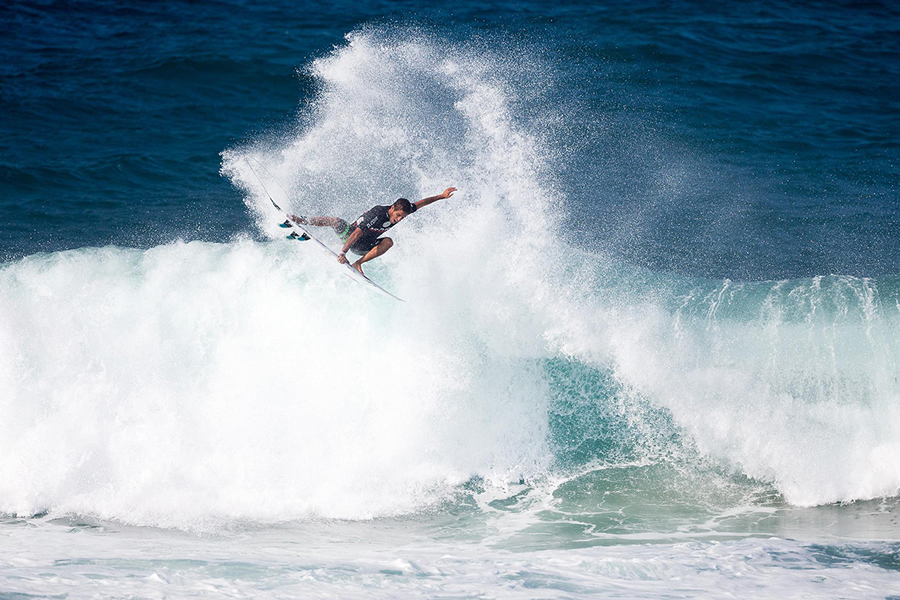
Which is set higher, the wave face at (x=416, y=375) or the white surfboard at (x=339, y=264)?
the white surfboard at (x=339, y=264)

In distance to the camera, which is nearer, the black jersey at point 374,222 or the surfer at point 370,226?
the surfer at point 370,226

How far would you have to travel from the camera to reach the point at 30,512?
Result: 9766 mm

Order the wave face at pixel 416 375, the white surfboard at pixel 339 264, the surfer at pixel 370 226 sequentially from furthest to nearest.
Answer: the white surfboard at pixel 339 264, the wave face at pixel 416 375, the surfer at pixel 370 226

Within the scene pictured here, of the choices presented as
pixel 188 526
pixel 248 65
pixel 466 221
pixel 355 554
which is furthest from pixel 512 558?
pixel 248 65

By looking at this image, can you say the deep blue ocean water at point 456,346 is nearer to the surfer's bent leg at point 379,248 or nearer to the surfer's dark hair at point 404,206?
the surfer's bent leg at point 379,248

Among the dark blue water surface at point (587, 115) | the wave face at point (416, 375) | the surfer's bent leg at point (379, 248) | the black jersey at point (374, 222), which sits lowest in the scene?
the wave face at point (416, 375)

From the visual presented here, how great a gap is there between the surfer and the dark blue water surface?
4119 millimetres

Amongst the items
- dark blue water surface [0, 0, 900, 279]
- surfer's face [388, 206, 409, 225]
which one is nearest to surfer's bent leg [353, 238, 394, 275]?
surfer's face [388, 206, 409, 225]

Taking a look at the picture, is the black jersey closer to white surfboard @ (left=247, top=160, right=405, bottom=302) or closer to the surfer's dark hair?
the surfer's dark hair

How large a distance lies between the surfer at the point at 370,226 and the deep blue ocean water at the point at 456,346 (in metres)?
1.43

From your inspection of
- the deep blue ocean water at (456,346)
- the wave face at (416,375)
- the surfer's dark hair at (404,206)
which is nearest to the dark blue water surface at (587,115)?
the deep blue ocean water at (456,346)

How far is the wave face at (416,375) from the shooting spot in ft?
32.8

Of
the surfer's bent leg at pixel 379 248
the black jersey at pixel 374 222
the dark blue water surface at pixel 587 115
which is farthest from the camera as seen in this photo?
the dark blue water surface at pixel 587 115

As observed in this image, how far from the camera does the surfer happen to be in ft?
31.7
